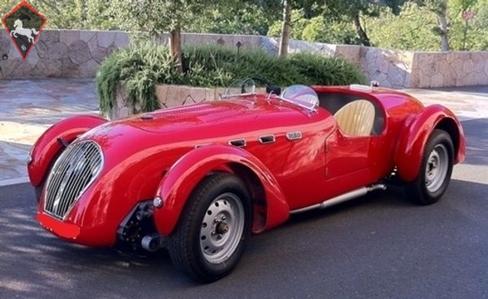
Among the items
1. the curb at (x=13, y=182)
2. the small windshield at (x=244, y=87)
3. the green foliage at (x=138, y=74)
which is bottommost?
the curb at (x=13, y=182)

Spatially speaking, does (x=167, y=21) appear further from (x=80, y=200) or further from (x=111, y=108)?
(x=80, y=200)

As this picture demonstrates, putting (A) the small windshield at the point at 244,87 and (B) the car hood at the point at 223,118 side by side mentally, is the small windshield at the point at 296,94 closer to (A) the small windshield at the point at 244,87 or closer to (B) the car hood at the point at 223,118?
(A) the small windshield at the point at 244,87

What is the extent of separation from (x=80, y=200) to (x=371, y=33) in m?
18.7

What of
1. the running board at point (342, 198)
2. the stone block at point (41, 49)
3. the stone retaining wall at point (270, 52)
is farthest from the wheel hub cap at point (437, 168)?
the stone block at point (41, 49)

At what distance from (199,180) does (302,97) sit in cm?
172

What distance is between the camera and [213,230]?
430 centimetres

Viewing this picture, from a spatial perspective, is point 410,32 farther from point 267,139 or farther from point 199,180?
point 199,180

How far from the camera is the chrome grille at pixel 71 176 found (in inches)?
166

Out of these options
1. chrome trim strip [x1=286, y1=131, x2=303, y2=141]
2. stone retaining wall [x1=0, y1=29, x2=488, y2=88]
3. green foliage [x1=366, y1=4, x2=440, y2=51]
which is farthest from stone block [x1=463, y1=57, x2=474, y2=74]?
chrome trim strip [x1=286, y1=131, x2=303, y2=141]

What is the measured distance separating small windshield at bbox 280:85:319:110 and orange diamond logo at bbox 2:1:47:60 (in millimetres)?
10565

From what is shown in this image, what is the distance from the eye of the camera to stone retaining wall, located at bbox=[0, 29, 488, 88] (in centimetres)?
1502

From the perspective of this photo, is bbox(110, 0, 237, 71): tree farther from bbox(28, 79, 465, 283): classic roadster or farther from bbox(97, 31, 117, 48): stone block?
bbox(97, 31, 117, 48): stone block

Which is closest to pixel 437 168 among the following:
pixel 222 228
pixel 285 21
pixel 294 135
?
pixel 294 135

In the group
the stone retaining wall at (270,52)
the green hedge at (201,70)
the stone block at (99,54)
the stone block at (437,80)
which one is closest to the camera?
the green hedge at (201,70)
